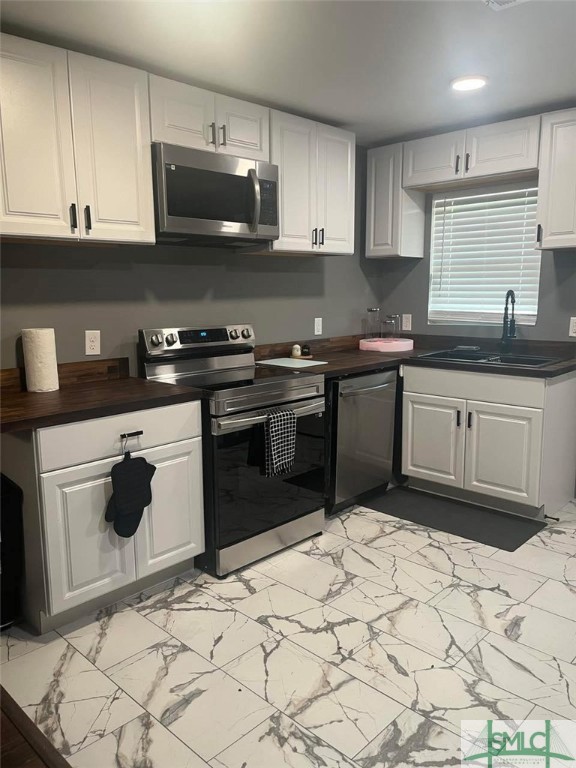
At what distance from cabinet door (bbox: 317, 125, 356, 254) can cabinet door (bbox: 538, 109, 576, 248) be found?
1.11m

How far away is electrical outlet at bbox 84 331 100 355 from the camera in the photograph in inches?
108

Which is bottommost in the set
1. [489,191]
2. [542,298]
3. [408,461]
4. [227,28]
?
[408,461]

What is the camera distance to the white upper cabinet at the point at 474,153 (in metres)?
3.30

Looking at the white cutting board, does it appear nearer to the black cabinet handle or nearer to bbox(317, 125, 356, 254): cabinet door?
bbox(317, 125, 356, 254): cabinet door

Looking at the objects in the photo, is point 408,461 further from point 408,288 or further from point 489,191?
point 489,191

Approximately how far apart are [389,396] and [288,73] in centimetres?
188

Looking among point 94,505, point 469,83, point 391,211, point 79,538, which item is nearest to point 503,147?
point 469,83

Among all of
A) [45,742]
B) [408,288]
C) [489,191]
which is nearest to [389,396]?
[408,288]

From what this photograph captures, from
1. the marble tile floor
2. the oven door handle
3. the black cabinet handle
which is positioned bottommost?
the marble tile floor

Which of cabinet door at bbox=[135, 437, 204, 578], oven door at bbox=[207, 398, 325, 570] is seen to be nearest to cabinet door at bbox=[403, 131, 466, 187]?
oven door at bbox=[207, 398, 325, 570]

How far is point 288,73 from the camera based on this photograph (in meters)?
2.71

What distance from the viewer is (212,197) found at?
9.16 feet

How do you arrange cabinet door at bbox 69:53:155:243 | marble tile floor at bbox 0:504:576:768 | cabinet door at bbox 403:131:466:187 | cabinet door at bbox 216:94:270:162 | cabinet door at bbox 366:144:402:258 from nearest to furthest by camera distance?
marble tile floor at bbox 0:504:576:768, cabinet door at bbox 69:53:155:243, cabinet door at bbox 216:94:270:162, cabinet door at bbox 403:131:466:187, cabinet door at bbox 366:144:402:258

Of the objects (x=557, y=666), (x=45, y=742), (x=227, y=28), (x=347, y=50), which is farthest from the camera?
(x=347, y=50)
